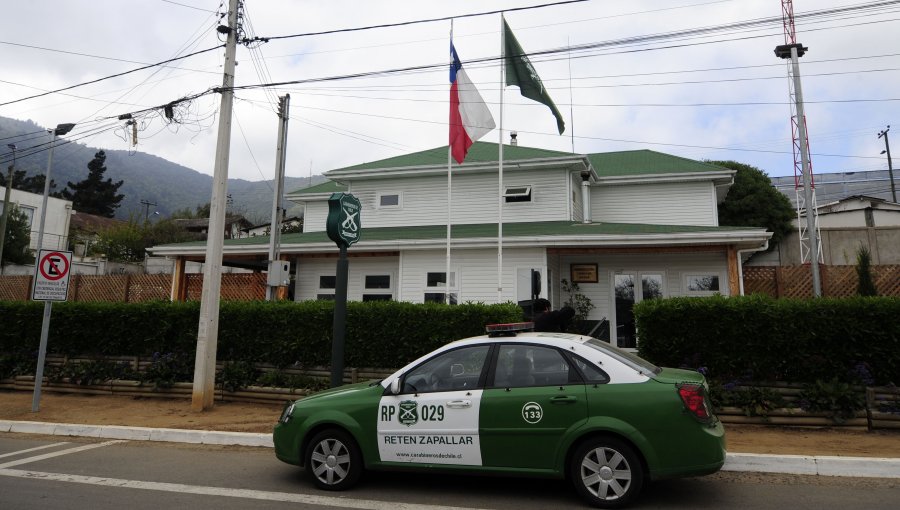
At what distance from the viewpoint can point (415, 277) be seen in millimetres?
15094

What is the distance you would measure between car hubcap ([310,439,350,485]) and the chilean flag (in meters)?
8.72

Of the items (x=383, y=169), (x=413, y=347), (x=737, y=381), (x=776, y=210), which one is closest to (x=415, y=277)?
(x=383, y=169)

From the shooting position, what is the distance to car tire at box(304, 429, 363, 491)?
206 inches

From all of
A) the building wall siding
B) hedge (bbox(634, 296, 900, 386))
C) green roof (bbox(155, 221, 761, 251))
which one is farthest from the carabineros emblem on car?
the building wall siding

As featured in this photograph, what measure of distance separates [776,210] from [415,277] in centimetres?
2201

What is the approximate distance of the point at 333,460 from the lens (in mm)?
5270

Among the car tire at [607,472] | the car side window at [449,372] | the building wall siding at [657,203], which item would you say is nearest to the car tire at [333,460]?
the car side window at [449,372]

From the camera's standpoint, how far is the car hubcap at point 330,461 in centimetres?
525

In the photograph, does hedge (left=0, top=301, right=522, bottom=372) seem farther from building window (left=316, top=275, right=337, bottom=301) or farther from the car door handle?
building window (left=316, top=275, right=337, bottom=301)

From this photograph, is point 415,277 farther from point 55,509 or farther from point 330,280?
point 55,509

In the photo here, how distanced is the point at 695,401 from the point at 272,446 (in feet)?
17.5

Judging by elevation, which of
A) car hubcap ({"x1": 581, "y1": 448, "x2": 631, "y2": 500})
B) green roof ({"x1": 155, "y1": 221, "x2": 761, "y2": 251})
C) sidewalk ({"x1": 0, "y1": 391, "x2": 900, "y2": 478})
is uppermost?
green roof ({"x1": 155, "y1": 221, "x2": 761, "y2": 251})

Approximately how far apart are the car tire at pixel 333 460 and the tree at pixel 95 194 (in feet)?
297

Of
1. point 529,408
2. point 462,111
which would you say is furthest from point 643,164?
point 529,408
